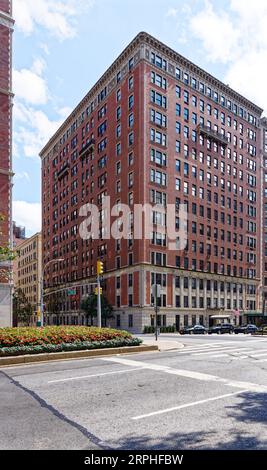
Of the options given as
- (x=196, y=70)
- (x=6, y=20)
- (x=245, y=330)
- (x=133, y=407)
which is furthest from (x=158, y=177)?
(x=133, y=407)

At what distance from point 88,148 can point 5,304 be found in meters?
52.2

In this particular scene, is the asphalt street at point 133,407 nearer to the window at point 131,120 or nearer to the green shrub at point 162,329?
the green shrub at point 162,329

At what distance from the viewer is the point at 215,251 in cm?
7706

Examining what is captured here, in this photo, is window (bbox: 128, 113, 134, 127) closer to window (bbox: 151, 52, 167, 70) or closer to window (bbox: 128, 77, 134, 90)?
window (bbox: 128, 77, 134, 90)

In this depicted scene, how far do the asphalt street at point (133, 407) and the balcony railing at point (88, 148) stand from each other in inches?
2756

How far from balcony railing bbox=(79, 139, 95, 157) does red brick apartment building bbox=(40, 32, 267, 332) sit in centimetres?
21

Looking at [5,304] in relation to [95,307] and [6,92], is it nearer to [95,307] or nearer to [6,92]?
[6,92]

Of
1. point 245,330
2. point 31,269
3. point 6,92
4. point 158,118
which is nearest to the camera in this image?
point 6,92

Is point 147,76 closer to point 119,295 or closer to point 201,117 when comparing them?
point 201,117

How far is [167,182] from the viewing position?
6825 centimetres

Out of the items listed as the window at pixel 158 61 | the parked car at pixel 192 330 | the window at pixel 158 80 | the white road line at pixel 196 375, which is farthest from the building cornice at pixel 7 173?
the window at pixel 158 61

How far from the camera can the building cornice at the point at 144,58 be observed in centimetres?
6731

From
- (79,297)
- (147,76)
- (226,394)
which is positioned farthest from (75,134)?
(226,394)

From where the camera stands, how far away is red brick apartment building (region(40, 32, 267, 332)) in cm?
6606
